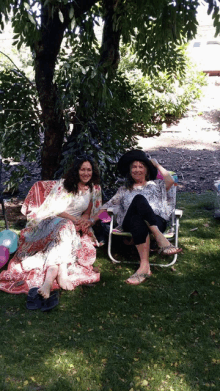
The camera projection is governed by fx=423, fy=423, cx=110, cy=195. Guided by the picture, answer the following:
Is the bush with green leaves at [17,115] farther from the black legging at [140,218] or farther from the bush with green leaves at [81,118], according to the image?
the black legging at [140,218]

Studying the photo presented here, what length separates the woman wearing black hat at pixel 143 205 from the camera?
4.04 m

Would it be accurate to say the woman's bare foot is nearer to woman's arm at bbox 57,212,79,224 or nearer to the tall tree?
woman's arm at bbox 57,212,79,224

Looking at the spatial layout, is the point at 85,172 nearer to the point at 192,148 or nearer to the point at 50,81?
the point at 50,81

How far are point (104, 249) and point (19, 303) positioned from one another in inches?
55.4

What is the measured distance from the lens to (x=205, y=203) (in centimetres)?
635

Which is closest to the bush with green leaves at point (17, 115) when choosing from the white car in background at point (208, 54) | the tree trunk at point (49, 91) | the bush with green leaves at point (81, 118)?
the bush with green leaves at point (81, 118)

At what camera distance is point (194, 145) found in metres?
Answer: 9.80

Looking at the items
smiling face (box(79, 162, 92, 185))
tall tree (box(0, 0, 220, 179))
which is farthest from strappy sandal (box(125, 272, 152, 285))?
tall tree (box(0, 0, 220, 179))

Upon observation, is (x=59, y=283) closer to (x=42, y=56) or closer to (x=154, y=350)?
(x=154, y=350)

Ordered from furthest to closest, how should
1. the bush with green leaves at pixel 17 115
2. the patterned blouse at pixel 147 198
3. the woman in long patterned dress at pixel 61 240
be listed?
the bush with green leaves at pixel 17 115 < the patterned blouse at pixel 147 198 < the woman in long patterned dress at pixel 61 240

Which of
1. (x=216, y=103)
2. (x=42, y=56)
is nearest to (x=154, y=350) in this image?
(x=42, y=56)

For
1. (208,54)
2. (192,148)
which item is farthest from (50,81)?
(208,54)

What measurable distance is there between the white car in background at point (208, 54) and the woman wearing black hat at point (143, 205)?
10352 mm

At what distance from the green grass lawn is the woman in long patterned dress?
0.55 feet
